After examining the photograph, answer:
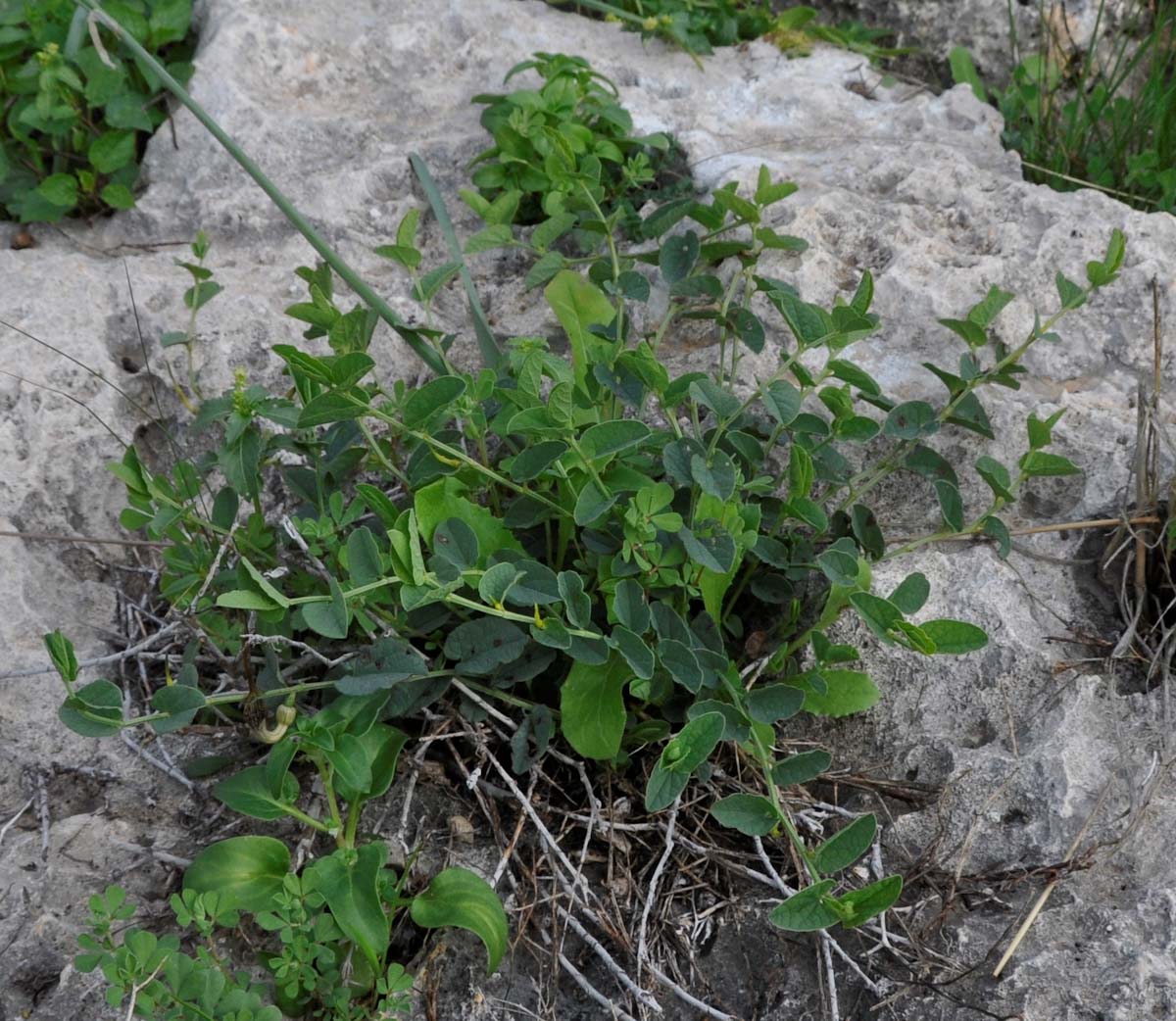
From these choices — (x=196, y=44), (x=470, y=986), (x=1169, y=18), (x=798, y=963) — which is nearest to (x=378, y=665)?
(x=470, y=986)

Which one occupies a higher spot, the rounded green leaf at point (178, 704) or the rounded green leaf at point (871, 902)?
the rounded green leaf at point (871, 902)

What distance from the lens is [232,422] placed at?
1.96 metres

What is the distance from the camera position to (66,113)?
282cm

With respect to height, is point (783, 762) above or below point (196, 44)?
below

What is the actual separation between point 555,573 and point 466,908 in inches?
20.6

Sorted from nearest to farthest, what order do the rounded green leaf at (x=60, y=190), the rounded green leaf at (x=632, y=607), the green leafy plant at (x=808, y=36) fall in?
the rounded green leaf at (x=632, y=607), the rounded green leaf at (x=60, y=190), the green leafy plant at (x=808, y=36)

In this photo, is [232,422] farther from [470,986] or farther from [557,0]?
[557,0]

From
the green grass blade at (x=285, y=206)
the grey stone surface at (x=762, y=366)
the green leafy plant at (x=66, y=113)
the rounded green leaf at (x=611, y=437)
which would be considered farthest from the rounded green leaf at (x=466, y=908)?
the green leafy plant at (x=66, y=113)

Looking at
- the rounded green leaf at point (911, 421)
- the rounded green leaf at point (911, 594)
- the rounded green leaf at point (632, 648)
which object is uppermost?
the rounded green leaf at point (911, 421)

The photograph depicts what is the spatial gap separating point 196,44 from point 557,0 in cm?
105

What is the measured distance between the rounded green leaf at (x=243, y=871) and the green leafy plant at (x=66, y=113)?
5.86 feet

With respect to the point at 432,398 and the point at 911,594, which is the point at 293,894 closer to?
the point at 432,398

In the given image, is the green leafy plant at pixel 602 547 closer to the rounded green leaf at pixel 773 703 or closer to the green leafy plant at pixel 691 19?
the rounded green leaf at pixel 773 703

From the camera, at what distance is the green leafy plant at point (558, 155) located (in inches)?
103
